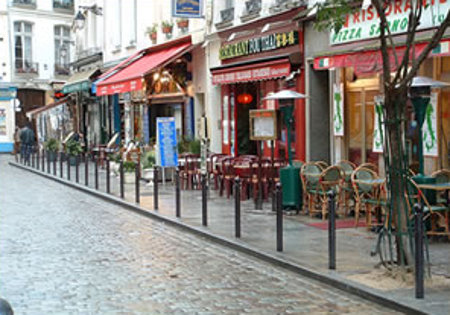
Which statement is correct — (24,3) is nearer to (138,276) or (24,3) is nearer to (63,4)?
(63,4)

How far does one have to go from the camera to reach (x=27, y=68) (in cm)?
4562

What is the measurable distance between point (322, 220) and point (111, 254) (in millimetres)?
4026

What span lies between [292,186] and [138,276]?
496 cm

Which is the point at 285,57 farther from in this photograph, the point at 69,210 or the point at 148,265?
the point at 148,265

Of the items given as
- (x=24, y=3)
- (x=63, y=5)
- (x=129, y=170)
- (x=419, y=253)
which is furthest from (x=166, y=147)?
(x=63, y=5)

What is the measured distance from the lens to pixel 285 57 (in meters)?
15.4

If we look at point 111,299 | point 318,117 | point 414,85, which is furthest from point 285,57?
point 111,299

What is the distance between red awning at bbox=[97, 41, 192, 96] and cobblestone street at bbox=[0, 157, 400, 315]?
357 inches

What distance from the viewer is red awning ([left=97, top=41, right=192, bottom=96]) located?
69.7 feet

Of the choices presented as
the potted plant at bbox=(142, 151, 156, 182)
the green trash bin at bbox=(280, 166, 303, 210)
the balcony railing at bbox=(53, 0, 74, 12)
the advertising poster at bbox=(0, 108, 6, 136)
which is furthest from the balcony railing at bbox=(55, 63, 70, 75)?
the green trash bin at bbox=(280, 166, 303, 210)

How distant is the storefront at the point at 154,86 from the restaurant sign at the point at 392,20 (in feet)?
28.4

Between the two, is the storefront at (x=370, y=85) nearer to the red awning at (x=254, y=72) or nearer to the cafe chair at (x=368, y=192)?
the cafe chair at (x=368, y=192)

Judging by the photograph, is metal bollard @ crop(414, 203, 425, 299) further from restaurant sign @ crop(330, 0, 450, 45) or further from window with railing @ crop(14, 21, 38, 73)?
window with railing @ crop(14, 21, 38, 73)

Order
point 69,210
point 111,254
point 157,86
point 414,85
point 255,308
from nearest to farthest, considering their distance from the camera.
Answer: point 255,308, point 414,85, point 111,254, point 69,210, point 157,86
